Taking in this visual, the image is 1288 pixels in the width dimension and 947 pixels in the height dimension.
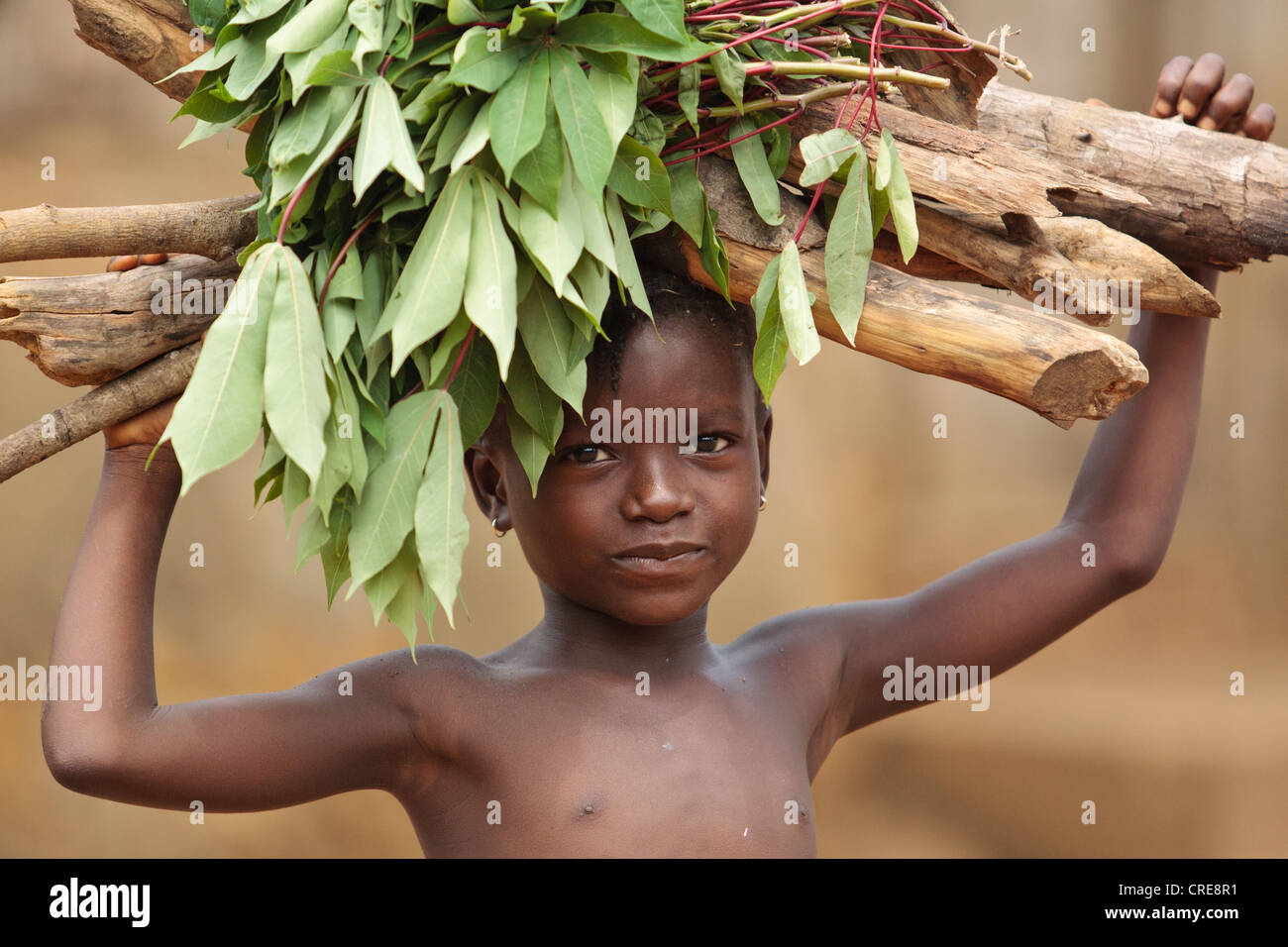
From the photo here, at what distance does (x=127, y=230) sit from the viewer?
1294mm

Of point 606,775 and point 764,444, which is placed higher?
point 764,444

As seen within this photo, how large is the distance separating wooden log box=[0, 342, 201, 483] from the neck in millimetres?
476

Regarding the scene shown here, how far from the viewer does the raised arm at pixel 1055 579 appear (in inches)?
67.7

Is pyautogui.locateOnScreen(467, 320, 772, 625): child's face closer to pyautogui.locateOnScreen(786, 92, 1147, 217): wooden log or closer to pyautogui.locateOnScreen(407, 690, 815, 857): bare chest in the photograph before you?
pyautogui.locateOnScreen(407, 690, 815, 857): bare chest

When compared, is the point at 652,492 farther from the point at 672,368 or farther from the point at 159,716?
the point at 159,716

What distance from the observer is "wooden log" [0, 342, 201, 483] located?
1.29 meters

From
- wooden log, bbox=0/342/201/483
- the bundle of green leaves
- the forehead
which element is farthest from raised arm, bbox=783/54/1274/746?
wooden log, bbox=0/342/201/483

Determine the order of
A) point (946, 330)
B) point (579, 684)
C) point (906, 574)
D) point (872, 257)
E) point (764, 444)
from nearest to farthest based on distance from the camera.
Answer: point (946, 330) < point (872, 257) < point (579, 684) < point (764, 444) < point (906, 574)

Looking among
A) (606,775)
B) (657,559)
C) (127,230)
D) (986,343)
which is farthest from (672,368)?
(127,230)

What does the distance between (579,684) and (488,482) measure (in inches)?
10.1

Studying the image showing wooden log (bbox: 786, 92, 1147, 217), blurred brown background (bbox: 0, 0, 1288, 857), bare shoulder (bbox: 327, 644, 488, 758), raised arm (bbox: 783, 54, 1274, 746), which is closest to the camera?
wooden log (bbox: 786, 92, 1147, 217)

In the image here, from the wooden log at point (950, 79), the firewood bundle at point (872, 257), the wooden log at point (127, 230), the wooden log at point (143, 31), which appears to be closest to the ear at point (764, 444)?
the firewood bundle at point (872, 257)

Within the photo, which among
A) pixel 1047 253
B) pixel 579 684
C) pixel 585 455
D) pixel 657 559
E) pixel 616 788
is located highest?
pixel 1047 253

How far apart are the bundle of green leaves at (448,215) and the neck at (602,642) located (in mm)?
299
